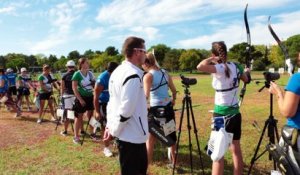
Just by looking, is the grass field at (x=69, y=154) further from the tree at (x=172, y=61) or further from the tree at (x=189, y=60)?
the tree at (x=172, y=61)

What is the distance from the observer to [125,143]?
410 cm

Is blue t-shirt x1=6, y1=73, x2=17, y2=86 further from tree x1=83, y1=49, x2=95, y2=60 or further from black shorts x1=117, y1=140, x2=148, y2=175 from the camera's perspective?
tree x1=83, y1=49, x2=95, y2=60

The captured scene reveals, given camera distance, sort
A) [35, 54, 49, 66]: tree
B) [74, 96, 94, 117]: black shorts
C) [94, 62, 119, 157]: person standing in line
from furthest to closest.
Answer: [35, 54, 49, 66]: tree → [74, 96, 94, 117]: black shorts → [94, 62, 119, 157]: person standing in line

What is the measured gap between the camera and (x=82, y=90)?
9.24m

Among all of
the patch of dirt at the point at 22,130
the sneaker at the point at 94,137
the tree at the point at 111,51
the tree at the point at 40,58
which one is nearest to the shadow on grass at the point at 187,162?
the sneaker at the point at 94,137

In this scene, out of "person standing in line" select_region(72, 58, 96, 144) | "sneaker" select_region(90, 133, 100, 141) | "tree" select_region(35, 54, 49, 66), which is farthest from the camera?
"tree" select_region(35, 54, 49, 66)

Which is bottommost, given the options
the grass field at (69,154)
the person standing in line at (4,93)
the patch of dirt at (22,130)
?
the patch of dirt at (22,130)

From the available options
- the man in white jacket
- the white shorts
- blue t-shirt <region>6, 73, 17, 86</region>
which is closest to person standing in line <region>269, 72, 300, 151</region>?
the man in white jacket

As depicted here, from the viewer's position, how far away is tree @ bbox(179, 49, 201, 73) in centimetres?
10728

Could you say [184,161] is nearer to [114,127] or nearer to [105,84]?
[105,84]

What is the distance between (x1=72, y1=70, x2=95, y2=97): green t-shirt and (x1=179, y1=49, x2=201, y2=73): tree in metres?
97.5

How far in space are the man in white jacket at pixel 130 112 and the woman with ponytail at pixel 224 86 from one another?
1.27 metres

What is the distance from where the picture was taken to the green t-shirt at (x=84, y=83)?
9109 mm


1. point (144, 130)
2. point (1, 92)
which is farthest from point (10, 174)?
point (1, 92)
